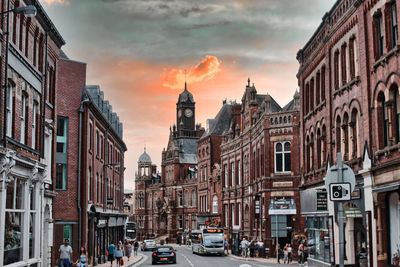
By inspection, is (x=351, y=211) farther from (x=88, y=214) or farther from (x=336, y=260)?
(x=88, y=214)

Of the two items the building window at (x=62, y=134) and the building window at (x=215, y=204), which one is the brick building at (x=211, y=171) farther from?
the building window at (x=62, y=134)

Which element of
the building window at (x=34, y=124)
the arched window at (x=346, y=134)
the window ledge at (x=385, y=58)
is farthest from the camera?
the arched window at (x=346, y=134)

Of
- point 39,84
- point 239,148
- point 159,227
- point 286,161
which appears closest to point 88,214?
point 39,84

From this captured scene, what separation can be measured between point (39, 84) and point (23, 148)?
3.57 meters

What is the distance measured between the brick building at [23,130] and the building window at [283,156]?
1065 inches

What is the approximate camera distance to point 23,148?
20812mm

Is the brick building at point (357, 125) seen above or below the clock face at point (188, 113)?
below

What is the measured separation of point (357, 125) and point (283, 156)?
2647cm

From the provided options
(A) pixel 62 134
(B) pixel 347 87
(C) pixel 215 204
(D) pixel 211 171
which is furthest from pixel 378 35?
(D) pixel 211 171

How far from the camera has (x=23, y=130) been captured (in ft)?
69.5

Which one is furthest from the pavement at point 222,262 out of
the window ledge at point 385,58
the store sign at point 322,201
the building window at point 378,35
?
the building window at point 378,35

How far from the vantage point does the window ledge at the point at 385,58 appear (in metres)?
18.9

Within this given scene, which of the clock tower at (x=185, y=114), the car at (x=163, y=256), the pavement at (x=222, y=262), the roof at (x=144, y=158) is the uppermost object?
the clock tower at (x=185, y=114)

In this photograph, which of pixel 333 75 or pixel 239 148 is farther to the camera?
pixel 239 148
